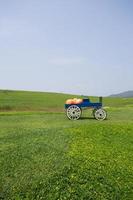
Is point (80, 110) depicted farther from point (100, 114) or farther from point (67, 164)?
point (67, 164)

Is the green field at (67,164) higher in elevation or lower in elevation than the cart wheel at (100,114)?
lower

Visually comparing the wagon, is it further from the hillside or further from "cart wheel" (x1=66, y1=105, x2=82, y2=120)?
the hillside

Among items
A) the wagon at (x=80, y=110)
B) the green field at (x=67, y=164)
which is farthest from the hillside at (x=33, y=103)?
the green field at (x=67, y=164)

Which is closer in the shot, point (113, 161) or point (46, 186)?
point (46, 186)

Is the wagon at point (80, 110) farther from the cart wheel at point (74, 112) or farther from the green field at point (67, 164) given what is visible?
the green field at point (67, 164)

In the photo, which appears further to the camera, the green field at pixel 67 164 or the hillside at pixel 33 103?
the hillside at pixel 33 103

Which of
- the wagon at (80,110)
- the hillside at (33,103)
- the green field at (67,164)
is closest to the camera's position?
the green field at (67,164)

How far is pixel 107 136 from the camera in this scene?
19875 millimetres

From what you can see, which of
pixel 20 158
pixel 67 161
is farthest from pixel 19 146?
pixel 67 161

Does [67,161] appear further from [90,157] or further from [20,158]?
[20,158]

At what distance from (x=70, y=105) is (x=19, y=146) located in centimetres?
1050

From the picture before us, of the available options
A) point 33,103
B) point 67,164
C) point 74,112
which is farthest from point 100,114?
point 33,103

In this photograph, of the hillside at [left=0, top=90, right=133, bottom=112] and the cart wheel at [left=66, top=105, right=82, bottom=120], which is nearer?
the cart wheel at [left=66, top=105, right=82, bottom=120]

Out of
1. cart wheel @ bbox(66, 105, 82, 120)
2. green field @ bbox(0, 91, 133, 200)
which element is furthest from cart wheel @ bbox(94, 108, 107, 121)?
green field @ bbox(0, 91, 133, 200)
